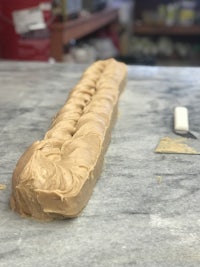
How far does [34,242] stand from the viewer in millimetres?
624

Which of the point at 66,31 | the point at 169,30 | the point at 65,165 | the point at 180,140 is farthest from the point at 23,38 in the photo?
the point at 169,30

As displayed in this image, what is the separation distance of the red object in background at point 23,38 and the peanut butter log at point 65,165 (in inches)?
35.0

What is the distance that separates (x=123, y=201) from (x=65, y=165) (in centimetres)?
12

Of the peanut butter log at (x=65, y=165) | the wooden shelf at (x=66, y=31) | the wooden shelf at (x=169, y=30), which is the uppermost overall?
the peanut butter log at (x=65, y=165)

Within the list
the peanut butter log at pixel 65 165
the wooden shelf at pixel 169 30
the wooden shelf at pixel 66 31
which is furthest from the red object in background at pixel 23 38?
the wooden shelf at pixel 169 30

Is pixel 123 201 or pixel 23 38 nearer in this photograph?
pixel 123 201

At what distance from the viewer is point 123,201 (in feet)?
2.41

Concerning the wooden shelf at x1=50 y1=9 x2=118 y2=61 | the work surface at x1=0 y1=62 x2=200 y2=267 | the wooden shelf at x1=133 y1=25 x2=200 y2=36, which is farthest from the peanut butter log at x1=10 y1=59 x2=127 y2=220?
the wooden shelf at x1=133 y1=25 x2=200 y2=36

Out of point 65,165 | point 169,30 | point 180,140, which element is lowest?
point 169,30

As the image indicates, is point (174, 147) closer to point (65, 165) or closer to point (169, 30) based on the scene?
point (65, 165)

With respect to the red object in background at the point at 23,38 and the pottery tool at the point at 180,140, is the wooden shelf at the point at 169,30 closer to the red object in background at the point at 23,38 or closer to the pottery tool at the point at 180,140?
the red object in background at the point at 23,38

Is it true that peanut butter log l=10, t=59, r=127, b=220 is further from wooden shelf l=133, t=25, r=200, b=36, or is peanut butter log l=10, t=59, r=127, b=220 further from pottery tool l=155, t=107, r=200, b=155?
wooden shelf l=133, t=25, r=200, b=36

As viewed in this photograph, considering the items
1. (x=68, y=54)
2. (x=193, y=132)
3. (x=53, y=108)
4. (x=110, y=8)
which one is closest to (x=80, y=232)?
(x=193, y=132)

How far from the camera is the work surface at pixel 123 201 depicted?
60 cm
